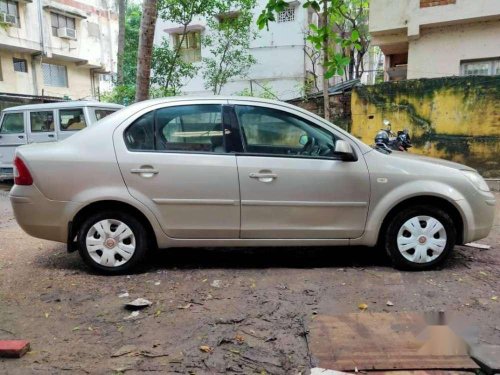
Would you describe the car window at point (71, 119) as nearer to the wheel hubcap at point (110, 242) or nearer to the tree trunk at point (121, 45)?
the wheel hubcap at point (110, 242)

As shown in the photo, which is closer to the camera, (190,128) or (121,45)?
(190,128)

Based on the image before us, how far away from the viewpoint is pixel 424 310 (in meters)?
3.37

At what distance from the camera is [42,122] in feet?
33.1

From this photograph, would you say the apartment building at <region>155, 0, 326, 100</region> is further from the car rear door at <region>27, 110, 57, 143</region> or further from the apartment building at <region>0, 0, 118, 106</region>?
the car rear door at <region>27, 110, 57, 143</region>

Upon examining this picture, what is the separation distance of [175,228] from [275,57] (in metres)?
16.7

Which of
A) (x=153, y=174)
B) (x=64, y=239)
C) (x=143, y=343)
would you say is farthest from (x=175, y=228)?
(x=143, y=343)

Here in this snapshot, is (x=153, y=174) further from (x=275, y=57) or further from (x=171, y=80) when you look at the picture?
(x=275, y=57)

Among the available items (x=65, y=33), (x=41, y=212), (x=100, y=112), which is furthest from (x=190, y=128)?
(x=65, y=33)

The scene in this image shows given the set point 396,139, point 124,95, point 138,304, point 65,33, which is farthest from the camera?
point 65,33

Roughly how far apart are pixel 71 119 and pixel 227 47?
28.7ft

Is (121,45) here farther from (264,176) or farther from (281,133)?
(264,176)

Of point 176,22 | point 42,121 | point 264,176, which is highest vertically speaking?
point 176,22

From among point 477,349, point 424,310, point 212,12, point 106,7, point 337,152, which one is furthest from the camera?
point 106,7

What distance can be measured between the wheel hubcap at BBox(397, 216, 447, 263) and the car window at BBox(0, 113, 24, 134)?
9288 millimetres
